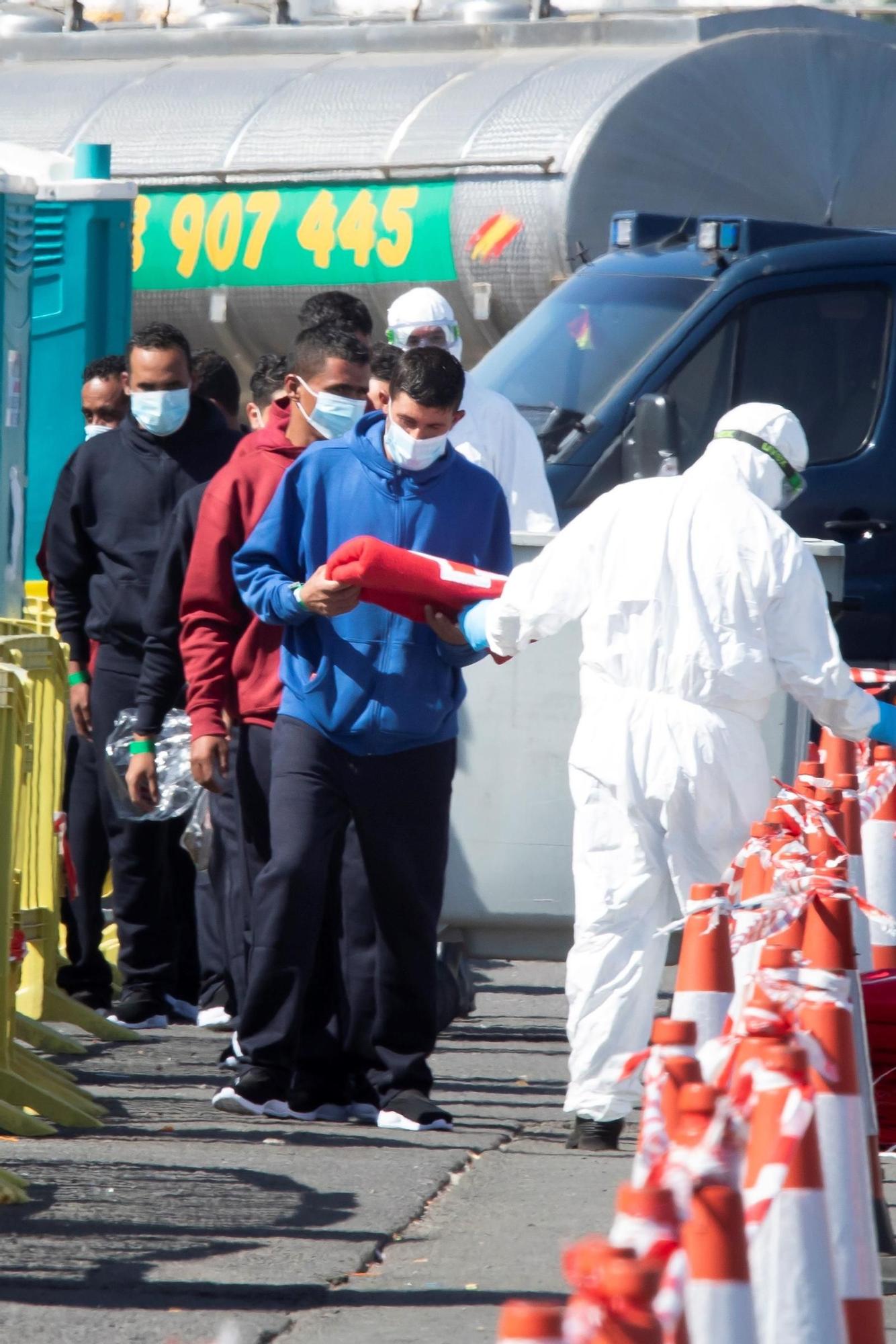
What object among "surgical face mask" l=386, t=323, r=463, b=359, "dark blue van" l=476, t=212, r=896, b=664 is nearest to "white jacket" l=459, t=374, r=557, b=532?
"surgical face mask" l=386, t=323, r=463, b=359

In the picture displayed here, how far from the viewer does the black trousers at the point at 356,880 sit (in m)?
6.06

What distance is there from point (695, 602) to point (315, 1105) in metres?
1.68

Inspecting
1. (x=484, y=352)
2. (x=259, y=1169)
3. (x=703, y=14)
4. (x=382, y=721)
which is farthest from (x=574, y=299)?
(x=259, y=1169)

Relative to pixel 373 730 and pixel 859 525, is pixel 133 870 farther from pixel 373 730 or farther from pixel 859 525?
pixel 859 525

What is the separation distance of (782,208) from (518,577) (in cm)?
702

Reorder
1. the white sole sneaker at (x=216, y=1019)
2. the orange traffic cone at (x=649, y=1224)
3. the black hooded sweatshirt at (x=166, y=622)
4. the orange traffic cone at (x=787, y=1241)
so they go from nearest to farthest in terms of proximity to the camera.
A: the orange traffic cone at (x=649, y=1224) < the orange traffic cone at (x=787, y=1241) < the black hooded sweatshirt at (x=166, y=622) < the white sole sneaker at (x=216, y=1019)

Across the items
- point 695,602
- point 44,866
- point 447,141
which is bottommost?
point 44,866

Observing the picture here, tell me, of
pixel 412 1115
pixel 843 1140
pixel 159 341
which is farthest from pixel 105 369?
pixel 843 1140

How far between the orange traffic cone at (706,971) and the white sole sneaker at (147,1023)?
3.55m

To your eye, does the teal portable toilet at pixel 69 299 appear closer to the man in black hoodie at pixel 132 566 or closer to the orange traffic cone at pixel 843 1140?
the man in black hoodie at pixel 132 566

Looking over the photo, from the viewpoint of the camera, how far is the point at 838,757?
24.8 feet

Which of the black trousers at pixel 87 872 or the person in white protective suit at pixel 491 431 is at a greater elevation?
the person in white protective suit at pixel 491 431

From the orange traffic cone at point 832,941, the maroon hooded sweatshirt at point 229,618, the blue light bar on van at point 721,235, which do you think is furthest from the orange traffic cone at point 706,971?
the blue light bar on van at point 721,235

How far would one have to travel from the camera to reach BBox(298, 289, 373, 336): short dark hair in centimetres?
664
